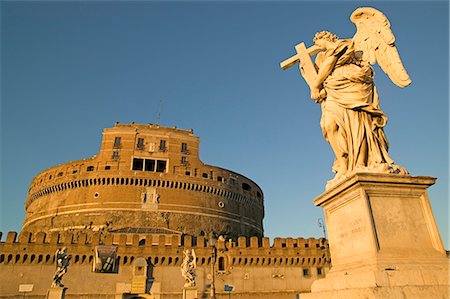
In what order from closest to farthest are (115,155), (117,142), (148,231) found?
(148,231) < (115,155) < (117,142)

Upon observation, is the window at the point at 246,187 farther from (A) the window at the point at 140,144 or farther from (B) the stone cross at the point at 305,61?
(B) the stone cross at the point at 305,61

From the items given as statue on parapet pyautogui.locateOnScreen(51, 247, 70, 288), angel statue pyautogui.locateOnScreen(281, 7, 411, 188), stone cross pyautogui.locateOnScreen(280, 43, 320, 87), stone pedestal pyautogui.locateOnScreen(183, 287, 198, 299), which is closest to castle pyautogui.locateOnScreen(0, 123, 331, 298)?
stone pedestal pyautogui.locateOnScreen(183, 287, 198, 299)

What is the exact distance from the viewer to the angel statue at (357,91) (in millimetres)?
3777

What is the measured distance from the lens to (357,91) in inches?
155

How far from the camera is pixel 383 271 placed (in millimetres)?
2836

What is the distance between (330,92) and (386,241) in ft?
6.13

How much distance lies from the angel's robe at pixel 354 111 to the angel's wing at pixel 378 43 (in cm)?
22

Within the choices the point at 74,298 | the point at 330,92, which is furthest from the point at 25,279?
the point at 330,92

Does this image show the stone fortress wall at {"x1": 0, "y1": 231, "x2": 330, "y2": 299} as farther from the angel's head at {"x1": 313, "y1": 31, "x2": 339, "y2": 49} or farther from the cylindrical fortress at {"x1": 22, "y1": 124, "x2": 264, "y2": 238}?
the angel's head at {"x1": 313, "y1": 31, "x2": 339, "y2": 49}

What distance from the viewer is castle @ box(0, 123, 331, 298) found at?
26.4 m

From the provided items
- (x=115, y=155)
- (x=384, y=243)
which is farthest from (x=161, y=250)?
(x=384, y=243)

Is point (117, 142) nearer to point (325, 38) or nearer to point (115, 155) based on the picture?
point (115, 155)

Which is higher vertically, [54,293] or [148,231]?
[148,231]

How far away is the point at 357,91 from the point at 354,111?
Answer: 0.24 m
